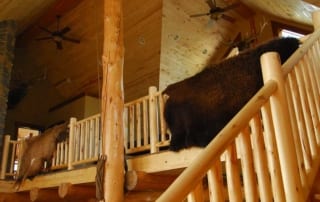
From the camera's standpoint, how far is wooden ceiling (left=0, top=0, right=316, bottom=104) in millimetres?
7723

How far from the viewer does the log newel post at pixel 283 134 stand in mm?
1832

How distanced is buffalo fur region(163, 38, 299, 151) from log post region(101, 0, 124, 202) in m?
0.69

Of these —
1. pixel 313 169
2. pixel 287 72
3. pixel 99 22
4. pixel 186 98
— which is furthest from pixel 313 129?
pixel 99 22

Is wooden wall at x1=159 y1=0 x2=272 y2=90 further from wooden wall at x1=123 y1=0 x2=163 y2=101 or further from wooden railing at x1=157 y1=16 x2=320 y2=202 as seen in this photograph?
wooden railing at x1=157 y1=16 x2=320 y2=202

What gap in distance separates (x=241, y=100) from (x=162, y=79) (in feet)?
16.8

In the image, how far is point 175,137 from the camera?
147 inches

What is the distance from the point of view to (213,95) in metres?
3.52

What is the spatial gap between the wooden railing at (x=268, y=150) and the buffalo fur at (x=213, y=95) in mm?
796

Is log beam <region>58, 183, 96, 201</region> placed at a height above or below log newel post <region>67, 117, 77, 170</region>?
below

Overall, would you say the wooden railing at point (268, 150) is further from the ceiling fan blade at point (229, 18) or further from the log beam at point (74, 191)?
the ceiling fan blade at point (229, 18)

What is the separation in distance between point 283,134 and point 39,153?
17.7 ft

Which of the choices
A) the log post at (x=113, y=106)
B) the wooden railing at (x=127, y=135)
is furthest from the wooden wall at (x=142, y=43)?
the log post at (x=113, y=106)

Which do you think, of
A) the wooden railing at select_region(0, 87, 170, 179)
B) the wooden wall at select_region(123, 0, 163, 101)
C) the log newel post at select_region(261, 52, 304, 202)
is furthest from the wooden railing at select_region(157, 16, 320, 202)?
the wooden wall at select_region(123, 0, 163, 101)

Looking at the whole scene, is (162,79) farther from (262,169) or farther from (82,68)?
(262,169)
